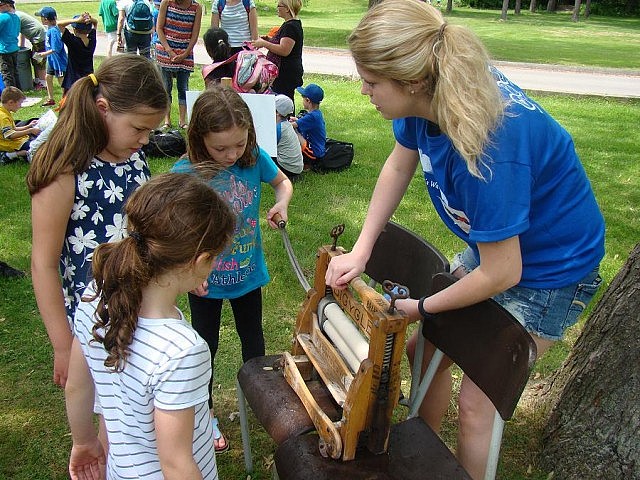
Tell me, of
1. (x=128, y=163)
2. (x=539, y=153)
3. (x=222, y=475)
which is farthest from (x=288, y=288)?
(x=539, y=153)

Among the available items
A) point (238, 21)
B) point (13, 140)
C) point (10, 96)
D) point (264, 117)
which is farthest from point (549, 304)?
point (10, 96)

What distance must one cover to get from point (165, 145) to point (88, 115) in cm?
426

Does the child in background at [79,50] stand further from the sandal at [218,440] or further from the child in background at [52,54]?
the sandal at [218,440]

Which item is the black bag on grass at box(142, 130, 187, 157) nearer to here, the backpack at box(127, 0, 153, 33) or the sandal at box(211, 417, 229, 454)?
the backpack at box(127, 0, 153, 33)

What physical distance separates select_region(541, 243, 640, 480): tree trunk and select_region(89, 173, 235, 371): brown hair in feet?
4.94

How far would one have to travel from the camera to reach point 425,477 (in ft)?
5.54

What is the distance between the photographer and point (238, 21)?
670 cm

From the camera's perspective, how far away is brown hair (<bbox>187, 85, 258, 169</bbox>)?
2031 millimetres

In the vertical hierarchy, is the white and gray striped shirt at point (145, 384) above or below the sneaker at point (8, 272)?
above

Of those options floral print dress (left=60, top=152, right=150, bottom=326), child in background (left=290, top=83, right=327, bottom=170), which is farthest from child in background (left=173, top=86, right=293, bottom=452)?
child in background (left=290, top=83, right=327, bottom=170)

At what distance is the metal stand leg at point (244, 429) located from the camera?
7.22ft

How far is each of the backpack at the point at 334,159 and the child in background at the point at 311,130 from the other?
6 centimetres

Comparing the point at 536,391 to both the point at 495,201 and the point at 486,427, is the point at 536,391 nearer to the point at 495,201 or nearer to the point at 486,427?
the point at 486,427

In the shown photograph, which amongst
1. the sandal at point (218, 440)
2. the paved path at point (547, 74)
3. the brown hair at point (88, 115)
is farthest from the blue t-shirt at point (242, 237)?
the paved path at point (547, 74)
